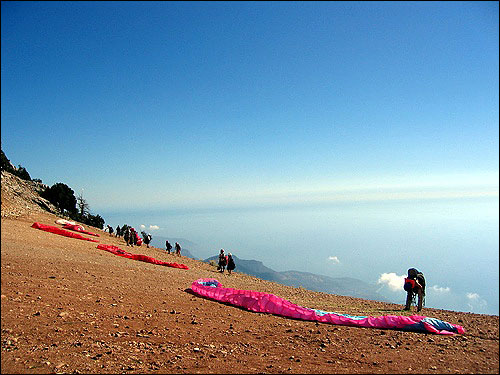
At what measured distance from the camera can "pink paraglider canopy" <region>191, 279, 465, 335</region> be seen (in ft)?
23.3

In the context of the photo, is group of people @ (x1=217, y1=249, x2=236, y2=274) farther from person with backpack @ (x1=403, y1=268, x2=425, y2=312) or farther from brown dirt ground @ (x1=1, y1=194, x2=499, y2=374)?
person with backpack @ (x1=403, y1=268, x2=425, y2=312)

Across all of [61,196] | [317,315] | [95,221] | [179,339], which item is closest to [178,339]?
[179,339]

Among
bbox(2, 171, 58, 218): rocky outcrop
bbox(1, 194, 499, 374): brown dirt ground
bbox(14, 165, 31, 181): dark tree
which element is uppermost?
bbox(14, 165, 31, 181): dark tree

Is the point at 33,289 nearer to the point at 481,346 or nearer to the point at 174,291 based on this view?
the point at 174,291

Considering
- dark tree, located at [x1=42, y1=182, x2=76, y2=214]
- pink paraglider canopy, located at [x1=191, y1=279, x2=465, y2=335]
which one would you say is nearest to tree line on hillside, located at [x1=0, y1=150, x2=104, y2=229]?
dark tree, located at [x1=42, y1=182, x2=76, y2=214]

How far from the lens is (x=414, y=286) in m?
11.2

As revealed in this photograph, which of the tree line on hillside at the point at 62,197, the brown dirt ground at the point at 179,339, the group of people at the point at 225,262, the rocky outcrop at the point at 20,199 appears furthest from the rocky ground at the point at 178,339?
the tree line on hillside at the point at 62,197

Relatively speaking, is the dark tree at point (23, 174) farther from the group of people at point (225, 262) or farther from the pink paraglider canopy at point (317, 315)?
the pink paraglider canopy at point (317, 315)

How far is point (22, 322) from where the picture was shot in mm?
7086

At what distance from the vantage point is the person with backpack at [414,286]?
10859 millimetres

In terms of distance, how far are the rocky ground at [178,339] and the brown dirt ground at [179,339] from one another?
→ 0.02m

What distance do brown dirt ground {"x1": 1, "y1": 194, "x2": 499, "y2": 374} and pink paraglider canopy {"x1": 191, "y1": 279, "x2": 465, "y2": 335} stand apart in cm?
33

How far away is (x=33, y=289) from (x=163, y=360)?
568cm

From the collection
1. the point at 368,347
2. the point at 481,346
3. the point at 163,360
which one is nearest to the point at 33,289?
the point at 163,360
